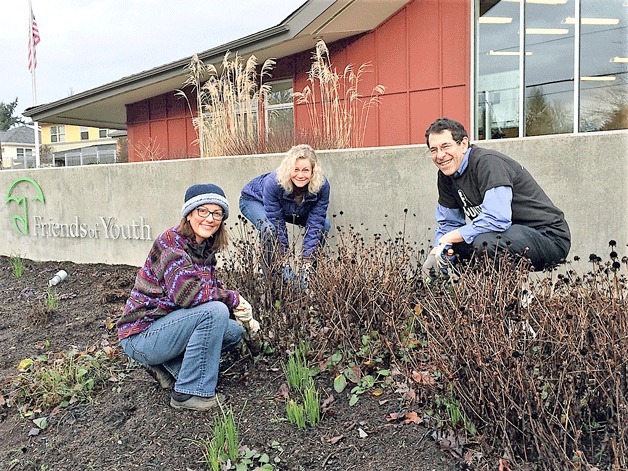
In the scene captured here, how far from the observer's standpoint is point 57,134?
49875mm

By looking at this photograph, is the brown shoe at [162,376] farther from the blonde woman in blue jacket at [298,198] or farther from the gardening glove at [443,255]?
the gardening glove at [443,255]

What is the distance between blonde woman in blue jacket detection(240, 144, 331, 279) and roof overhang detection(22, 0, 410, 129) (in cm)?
510

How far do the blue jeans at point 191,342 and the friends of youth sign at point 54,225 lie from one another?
13.7 feet

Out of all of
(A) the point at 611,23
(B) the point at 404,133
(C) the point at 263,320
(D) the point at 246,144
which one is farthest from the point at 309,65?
(C) the point at 263,320

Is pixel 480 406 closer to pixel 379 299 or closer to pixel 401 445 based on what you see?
pixel 401 445

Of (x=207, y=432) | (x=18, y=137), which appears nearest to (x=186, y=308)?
(x=207, y=432)

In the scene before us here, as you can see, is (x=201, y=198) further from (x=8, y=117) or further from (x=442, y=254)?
(x=8, y=117)

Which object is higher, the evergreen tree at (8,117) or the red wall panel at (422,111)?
the evergreen tree at (8,117)

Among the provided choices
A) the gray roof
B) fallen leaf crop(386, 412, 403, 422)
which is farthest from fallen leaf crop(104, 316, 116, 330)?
the gray roof

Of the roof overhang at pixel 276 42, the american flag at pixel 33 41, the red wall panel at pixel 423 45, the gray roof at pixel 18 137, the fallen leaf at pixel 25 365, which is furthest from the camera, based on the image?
the gray roof at pixel 18 137

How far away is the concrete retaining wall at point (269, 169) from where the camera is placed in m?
4.82

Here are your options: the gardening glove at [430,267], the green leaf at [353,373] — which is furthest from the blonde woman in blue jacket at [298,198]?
the green leaf at [353,373]

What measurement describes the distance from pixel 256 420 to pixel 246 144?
4742 mm

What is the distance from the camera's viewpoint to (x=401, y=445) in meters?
2.63
